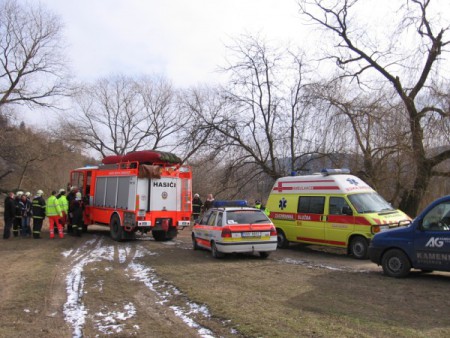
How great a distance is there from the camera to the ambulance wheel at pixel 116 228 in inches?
632

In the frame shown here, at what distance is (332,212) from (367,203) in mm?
1050

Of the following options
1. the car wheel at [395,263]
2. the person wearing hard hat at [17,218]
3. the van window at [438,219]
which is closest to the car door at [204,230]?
the car wheel at [395,263]

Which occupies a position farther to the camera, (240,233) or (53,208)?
(53,208)

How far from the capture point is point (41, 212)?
1691 centimetres

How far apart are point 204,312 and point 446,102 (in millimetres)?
13766

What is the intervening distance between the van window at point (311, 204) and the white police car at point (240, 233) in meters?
2.16

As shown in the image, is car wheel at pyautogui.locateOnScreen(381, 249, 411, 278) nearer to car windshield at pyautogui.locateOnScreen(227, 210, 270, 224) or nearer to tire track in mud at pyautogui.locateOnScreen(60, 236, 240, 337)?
car windshield at pyautogui.locateOnScreen(227, 210, 270, 224)

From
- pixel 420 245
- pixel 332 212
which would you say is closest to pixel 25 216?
pixel 332 212

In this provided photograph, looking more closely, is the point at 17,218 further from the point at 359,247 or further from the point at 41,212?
the point at 359,247

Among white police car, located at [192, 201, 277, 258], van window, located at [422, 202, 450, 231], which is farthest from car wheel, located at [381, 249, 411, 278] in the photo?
white police car, located at [192, 201, 277, 258]

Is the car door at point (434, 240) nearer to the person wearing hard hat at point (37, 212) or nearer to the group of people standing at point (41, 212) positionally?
the group of people standing at point (41, 212)

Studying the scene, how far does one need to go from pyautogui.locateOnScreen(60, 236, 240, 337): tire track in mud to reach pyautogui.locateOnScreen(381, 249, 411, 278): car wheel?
461 cm

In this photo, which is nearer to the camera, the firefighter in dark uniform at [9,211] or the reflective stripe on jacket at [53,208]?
the firefighter in dark uniform at [9,211]

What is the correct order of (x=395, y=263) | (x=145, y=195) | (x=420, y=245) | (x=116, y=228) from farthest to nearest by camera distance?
(x=116, y=228), (x=145, y=195), (x=395, y=263), (x=420, y=245)
